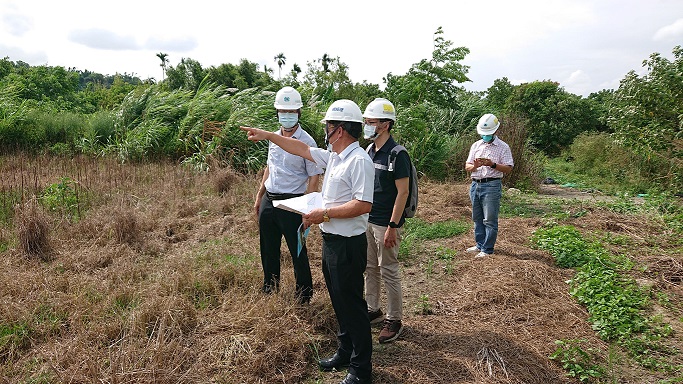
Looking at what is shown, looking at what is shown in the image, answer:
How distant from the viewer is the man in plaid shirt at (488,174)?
511cm

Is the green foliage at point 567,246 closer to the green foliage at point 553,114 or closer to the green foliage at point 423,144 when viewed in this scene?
→ the green foliage at point 423,144

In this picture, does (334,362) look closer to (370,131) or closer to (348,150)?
(348,150)

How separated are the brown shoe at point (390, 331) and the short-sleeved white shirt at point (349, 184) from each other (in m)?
1.15

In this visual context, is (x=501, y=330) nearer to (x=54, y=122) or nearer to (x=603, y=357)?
(x=603, y=357)

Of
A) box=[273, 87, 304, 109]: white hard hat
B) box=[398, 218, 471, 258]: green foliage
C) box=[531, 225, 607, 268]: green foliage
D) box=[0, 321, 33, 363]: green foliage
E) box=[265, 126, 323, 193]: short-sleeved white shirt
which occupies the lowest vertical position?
box=[0, 321, 33, 363]: green foliage

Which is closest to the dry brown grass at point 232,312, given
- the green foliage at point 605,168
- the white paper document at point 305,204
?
the white paper document at point 305,204

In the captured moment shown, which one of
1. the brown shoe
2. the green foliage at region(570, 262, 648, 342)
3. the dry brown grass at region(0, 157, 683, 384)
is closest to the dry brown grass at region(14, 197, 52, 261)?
the dry brown grass at region(0, 157, 683, 384)

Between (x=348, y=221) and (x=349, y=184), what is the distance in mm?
230

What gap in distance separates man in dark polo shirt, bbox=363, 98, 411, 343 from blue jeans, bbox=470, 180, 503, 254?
215cm

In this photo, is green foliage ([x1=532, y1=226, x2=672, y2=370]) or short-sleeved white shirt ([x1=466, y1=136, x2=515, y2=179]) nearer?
green foliage ([x1=532, y1=226, x2=672, y2=370])

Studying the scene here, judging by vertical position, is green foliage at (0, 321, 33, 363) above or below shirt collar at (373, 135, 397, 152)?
below

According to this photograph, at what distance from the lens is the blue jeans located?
16.8 ft

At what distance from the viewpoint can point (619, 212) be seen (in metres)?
7.49

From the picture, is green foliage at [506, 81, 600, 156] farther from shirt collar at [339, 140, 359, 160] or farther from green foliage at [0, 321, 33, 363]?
green foliage at [0, 321, 33, 363]
